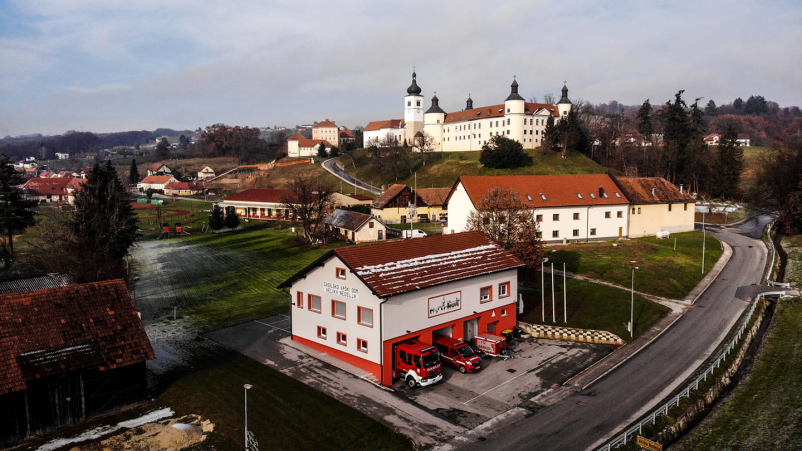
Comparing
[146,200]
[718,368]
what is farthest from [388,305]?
[146,200]

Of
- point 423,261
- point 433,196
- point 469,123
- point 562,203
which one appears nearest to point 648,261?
point 562,203

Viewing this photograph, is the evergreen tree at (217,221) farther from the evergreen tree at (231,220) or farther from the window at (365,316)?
the window at (365,316)

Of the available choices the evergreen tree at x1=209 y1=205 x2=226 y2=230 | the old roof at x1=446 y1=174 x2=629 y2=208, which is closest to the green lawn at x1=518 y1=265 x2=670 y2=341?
the old roof at x1=446 y1=174 x2=629 y2=208

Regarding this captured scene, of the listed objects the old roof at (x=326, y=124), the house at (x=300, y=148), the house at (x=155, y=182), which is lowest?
the house at (x=155, y=182)

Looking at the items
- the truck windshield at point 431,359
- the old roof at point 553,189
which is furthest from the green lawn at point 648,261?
the truck windshield at point 431,359

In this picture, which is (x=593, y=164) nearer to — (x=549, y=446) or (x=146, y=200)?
(x=549, y=446)

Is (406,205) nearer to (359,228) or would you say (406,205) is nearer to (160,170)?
(359,228)

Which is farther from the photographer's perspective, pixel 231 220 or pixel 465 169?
pixel 465 169

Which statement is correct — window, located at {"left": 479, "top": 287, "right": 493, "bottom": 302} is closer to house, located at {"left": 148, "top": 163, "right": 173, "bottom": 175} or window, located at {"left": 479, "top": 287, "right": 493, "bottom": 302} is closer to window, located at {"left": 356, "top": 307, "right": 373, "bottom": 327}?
window, located at {"left": 356, "top": 307, "right": 373, "bottom": 327}
